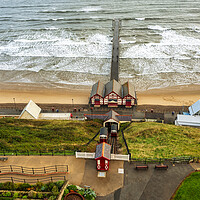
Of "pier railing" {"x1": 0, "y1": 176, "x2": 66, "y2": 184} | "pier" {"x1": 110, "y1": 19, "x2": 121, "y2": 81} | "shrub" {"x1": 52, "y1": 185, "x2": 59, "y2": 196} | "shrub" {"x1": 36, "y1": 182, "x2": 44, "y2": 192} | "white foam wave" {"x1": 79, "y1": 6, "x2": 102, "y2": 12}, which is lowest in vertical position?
"shrub" {"x1": 52, "y1": 185, "x2": 59, "y2": 196}

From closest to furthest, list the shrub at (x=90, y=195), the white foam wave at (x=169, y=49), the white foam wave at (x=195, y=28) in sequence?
the shrub at (x=90, y=195) → the white foam wave at (x=169, y=49) → the white foam wave at (x=195, y=28)

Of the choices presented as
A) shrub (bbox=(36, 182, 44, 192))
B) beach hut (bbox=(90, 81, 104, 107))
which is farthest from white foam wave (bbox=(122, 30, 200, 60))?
shrub (bbox=(36, 182, 44, 192))

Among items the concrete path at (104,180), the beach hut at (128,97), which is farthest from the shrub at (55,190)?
the beach hut at (128,97)

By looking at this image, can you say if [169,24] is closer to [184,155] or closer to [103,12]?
[103,12]

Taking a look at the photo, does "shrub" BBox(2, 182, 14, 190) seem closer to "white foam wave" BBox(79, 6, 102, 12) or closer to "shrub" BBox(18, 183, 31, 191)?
"shrub" BBox(18, 183, 31, 191)

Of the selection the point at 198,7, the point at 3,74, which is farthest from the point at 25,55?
the point at 198,7

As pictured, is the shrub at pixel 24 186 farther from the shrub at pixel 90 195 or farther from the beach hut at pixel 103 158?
the beach hut at pixel 103 158

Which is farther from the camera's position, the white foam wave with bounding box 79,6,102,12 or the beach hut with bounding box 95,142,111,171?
the white foam wave with bounding box 79,6,102,12
